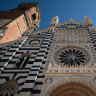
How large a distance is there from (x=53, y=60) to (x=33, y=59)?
1.30m

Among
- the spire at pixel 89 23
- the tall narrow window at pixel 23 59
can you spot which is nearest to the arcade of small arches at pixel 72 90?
the tall narrow window at pixel 23 59

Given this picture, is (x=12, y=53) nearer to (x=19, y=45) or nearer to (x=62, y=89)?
(x=19, y=45)

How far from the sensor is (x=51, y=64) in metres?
8.19

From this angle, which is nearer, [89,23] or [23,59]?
[23,59]

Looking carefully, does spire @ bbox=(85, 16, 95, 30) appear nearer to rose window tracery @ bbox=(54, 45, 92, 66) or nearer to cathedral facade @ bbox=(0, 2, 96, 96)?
cathedral facade @ bbox=(0, 2, 96, 96)

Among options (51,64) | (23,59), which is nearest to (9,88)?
(23,59)

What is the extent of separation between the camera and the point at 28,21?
16.9 m

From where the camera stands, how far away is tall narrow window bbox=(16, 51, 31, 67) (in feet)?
27.6

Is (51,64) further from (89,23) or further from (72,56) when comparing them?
(89,23)

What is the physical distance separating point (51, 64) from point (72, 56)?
1800 millimetres

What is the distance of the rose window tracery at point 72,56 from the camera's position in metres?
8.59

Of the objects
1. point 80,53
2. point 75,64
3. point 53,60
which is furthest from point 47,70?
point 80,53

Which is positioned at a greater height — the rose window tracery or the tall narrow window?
the rose window tracery

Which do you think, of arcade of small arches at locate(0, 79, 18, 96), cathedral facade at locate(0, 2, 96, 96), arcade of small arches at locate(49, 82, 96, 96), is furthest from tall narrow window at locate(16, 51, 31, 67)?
arcade of small arches at locate(49, 82, 96, 96)
